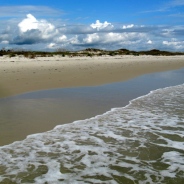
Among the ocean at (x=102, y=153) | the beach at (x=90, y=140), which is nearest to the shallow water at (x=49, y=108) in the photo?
the beach at (x=90, y=140)

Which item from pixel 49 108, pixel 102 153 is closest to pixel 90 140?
pixel 102 153

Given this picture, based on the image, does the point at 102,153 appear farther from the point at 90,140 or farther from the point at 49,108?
the point at 49,108

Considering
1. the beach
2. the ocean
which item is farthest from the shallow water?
the ocean

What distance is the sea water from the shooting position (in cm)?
441

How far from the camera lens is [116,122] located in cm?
767

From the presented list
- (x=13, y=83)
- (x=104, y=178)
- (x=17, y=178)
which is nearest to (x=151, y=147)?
(x=104, y=178)

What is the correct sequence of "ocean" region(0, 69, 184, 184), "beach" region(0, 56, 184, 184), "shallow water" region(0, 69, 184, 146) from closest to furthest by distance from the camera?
"ocean" region(0, 69, 184, 184) → "beach" region(0, 56, 184, 184) → "shallow water" region(0, 69, 184, 146)

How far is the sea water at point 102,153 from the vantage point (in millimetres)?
4414

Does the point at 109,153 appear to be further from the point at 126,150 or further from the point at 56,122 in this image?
the point at 56,122

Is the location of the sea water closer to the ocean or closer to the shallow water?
the ocean

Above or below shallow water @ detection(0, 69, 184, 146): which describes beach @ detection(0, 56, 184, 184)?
below

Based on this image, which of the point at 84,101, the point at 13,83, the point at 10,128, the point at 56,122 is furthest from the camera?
the point at 13,83

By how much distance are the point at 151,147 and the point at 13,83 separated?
1055cm

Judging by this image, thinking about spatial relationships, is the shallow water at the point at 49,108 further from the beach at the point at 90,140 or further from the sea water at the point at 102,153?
the sea water at the point at 102,153
